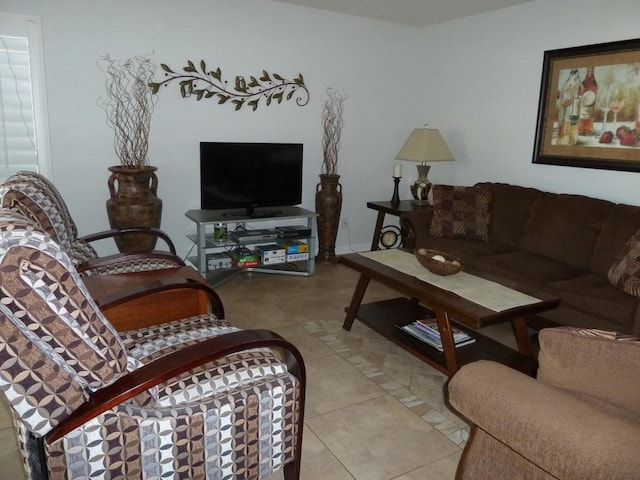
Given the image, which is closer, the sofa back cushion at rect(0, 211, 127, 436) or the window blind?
the sofa back cushion at rect(0, 211, 127, 436)

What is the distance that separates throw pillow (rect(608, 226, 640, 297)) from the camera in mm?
2732

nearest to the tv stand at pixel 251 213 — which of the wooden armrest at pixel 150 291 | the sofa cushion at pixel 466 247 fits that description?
the sofa cushion at pixel 466 247

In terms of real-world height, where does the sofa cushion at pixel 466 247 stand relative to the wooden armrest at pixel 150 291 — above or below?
below

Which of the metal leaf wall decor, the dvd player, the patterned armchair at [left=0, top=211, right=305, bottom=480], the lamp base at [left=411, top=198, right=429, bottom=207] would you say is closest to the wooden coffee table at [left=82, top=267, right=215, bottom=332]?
the patterned armchair at [left=0, top=211, right=305, bottom=480]

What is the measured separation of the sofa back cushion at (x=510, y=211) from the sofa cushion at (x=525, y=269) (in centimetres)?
29

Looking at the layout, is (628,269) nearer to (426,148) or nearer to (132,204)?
(426,148)

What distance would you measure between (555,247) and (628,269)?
0.72 meters

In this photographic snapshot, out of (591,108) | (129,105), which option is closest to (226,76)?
(129,105)

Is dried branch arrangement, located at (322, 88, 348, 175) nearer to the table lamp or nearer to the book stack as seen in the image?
the table lamp

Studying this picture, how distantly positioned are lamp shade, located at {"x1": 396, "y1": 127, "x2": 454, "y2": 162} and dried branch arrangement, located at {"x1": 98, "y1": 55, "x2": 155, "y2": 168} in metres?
2.29

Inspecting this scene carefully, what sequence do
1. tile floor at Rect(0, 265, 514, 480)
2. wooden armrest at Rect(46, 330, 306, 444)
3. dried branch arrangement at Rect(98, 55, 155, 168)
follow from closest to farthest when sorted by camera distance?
1. wooden armrest at Rect(46, 330, 306, 444)
2. tile floor at Rect(0, 265, 514, 480)
3. dried branch arrangement at Rect(98, 55, 155, 168)

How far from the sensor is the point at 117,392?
1.30m

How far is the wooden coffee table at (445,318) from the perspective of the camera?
7.65ft

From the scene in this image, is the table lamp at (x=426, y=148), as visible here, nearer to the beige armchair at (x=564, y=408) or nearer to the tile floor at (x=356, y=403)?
the tile floor at (x=356, y=403)
